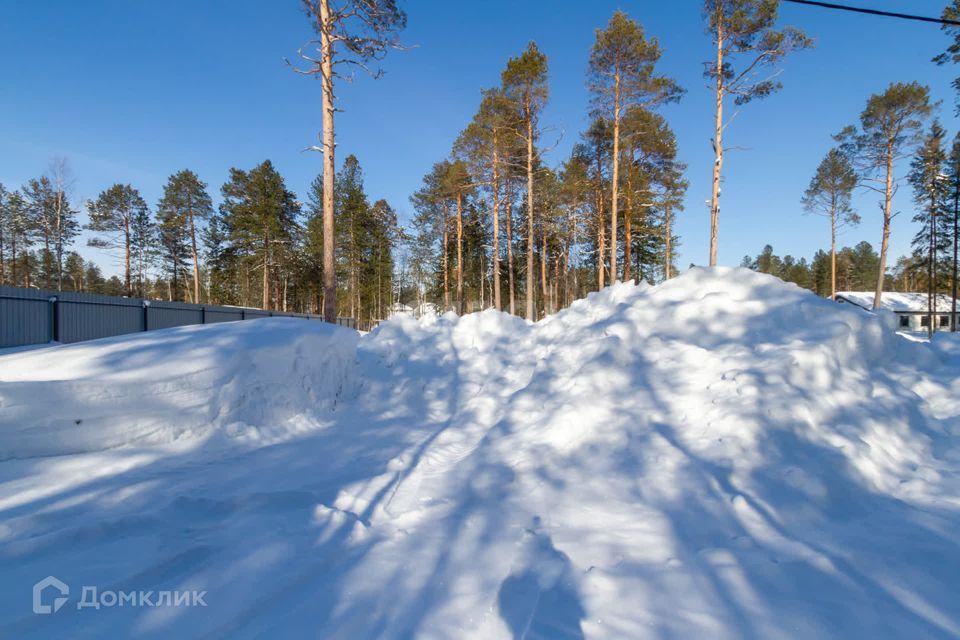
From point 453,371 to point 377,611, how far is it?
6.62 metres

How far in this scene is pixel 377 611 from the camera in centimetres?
225

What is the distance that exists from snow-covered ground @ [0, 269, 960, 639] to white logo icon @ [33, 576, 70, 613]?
4cm

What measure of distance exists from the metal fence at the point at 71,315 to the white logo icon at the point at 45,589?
35.5 ft

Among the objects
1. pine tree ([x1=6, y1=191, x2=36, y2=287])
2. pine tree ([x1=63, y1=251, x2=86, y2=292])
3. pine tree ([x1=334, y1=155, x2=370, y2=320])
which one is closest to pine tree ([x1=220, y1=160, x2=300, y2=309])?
pine tree ([x1=334, y1=155, x2=370, y2=320])

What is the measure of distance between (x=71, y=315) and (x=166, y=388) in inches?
375

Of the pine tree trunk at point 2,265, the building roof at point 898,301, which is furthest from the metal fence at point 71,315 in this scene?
the building roof at point 898,301

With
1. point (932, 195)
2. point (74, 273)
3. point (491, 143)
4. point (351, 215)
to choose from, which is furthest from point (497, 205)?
point (74, 273)

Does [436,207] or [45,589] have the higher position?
[436,207]

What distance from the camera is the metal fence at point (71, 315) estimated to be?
365 inches

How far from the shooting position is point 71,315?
1061 cm

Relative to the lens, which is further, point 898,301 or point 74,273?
point 74,273

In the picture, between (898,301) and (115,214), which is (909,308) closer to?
(898,301)

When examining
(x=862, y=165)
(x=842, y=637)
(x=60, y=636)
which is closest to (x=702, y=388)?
(x=842, y=637)

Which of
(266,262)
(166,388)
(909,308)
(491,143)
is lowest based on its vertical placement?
(166,388)
